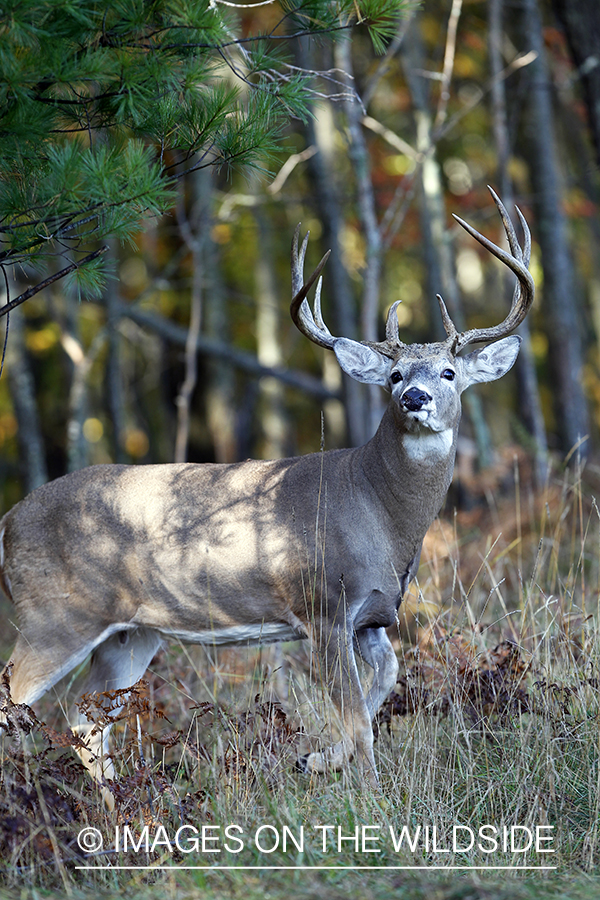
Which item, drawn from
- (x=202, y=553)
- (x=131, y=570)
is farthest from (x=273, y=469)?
(x=131, y=570)

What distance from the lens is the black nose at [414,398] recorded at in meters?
4.55

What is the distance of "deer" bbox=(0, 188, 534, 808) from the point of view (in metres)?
4.85

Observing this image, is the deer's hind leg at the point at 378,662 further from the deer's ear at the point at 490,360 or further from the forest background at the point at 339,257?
the forest background at the point at 339,257

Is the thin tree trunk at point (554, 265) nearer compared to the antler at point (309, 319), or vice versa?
the antler at point (309, 319)

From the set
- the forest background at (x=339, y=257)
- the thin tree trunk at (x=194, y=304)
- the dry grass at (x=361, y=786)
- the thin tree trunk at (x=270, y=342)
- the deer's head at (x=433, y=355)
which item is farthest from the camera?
the thin tree trunk at (x=270, y=342)

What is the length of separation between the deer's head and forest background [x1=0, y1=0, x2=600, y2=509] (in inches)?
37.4

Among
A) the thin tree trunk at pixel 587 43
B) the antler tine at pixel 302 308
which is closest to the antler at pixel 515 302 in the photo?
the antler tine at pixel 302 308

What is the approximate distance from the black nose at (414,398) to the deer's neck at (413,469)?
262 millimetres

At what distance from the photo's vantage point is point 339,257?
9914mm

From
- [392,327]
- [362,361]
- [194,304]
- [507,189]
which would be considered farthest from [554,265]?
[362,361]

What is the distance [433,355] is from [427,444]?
0.47 meters

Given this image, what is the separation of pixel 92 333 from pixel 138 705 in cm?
1768

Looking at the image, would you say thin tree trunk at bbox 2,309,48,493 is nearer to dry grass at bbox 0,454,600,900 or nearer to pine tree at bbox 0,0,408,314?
dry grass at bbox 0,454,600,900

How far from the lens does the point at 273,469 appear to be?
5297 mm
